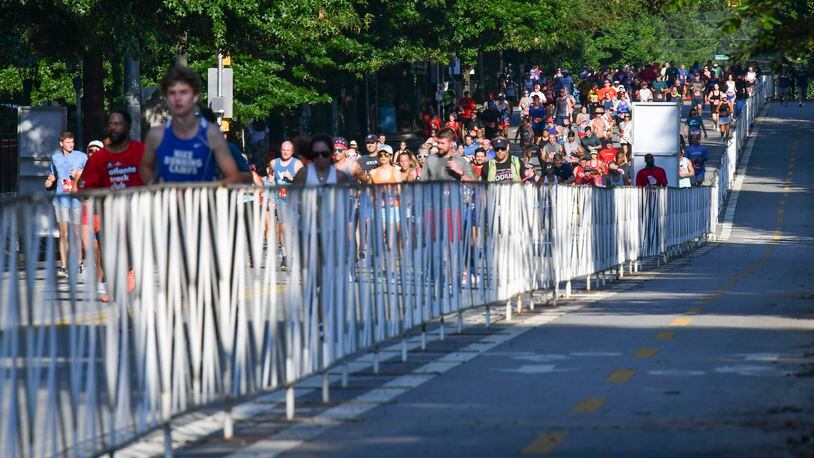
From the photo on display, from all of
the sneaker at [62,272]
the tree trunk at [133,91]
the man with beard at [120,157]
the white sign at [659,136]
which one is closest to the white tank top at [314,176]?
the man with beard at [120,157]

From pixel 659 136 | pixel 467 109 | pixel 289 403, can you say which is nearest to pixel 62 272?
pixel 289 403

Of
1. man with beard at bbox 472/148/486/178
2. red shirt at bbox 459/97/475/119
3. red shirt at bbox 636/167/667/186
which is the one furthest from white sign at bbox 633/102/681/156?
man with beard at bbox 472/148/486/178

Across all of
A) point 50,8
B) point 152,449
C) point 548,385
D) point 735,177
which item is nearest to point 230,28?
point 50,8

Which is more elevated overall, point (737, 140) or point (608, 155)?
point (737, 140)

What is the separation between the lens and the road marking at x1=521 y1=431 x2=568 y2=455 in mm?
8555

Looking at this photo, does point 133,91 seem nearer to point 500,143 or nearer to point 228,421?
point 500,143

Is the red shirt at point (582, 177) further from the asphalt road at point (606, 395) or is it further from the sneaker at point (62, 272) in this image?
the sneaker at point (62, 272)

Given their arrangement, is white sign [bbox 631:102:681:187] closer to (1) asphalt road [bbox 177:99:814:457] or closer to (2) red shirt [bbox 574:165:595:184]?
(2) red shirt [bbox 574:165:595:184]

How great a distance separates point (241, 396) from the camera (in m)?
9.30

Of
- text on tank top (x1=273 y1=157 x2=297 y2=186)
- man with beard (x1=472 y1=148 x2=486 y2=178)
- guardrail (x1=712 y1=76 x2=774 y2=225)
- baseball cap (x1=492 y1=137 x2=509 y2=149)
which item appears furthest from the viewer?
guardrail (x1=712 y1=76 x2=774 y2=225)

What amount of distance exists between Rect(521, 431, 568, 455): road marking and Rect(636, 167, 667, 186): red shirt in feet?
77.1

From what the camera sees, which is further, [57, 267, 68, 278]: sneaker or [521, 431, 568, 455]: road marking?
[521, 431, 568, 455]: road marking

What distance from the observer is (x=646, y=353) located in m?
13.2

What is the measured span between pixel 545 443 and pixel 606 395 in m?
1.91
